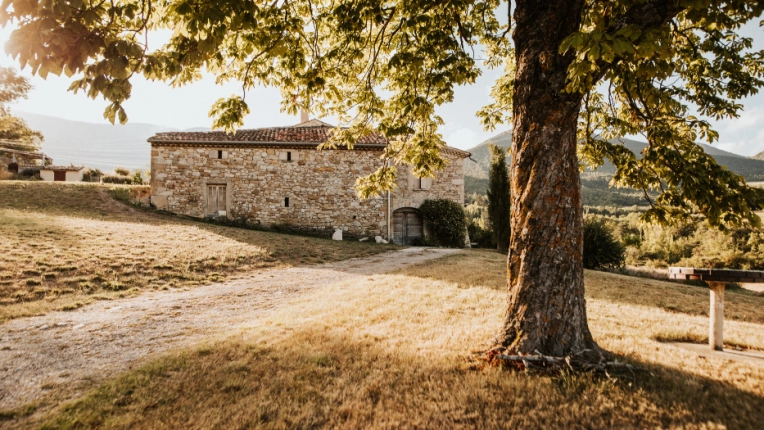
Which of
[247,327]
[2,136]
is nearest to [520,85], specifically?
[247,327]

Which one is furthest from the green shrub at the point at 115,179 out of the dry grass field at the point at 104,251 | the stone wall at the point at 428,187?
the stone wall at the point at 428,187

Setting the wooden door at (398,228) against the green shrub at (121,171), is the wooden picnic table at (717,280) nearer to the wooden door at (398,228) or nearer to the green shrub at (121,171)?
the wooden door at (398,228)

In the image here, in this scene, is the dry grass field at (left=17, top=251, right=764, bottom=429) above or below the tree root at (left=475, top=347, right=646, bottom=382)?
below

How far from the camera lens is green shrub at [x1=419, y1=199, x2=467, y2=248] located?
60.6 ft

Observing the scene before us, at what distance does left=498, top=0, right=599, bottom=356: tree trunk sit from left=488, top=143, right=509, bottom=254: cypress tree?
16.0 m

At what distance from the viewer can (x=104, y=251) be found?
333 inches

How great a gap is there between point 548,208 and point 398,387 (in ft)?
6.57

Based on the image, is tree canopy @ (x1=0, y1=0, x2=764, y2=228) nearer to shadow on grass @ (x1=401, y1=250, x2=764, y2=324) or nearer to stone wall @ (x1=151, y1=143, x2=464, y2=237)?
shadow on grass @ (x1=401, y1=250, x2=764, y2=324)

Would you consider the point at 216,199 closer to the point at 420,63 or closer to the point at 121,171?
the point at 420,63

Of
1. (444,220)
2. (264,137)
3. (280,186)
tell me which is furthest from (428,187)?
(264,137)

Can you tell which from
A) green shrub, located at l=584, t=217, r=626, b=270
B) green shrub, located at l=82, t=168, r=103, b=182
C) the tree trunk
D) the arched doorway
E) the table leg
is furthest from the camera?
green shrub, located at l=82, t=168, r=103, b=182

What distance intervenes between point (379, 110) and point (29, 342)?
5.25 metres

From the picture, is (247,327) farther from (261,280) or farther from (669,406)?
(669,406)

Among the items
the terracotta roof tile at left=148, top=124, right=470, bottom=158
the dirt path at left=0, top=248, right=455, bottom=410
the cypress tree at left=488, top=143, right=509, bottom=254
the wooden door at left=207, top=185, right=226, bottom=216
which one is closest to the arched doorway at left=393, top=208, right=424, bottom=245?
the terracotta roof tile at left=148, top=124, right=470, bottom=158
